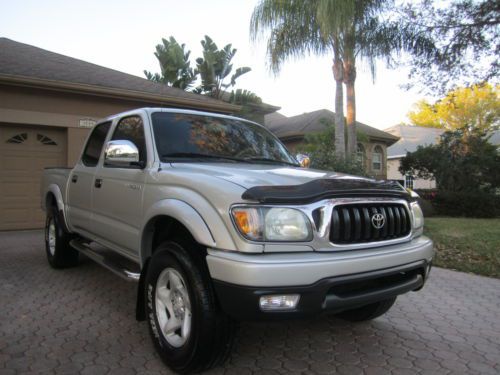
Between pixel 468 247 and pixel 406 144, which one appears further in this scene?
Result: pixel 406 144

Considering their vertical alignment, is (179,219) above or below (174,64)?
below

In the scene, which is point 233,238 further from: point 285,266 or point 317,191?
point 317,191

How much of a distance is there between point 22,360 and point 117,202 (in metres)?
1.43

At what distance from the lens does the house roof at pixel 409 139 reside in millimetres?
34275

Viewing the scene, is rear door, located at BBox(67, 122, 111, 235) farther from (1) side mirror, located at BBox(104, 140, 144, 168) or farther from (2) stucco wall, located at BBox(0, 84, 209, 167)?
(2) stucco wall, located at BBox(0, 84, 209, 167)

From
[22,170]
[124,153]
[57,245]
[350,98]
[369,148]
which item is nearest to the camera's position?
[124,153]

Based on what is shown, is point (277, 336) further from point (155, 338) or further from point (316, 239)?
point (316, 239)

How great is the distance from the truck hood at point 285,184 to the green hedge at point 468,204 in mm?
13921

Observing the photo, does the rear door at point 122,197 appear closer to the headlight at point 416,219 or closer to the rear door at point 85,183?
the rear door at point 85,183

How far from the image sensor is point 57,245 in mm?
5703

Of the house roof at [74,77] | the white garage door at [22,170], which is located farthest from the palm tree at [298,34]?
the white garage door at [22,170]

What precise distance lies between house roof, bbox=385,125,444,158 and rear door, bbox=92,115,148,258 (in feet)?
102

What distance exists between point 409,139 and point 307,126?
16.4 meters

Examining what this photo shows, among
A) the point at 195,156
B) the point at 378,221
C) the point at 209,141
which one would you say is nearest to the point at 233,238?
the point at 378,221
